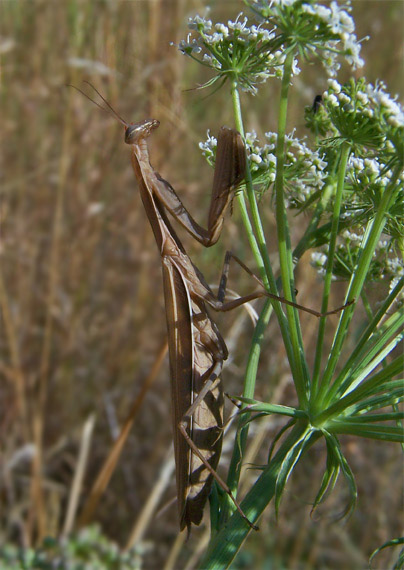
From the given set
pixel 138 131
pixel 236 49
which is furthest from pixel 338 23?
pixel 138 131

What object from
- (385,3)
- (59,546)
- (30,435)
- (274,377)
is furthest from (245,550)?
(385,3)

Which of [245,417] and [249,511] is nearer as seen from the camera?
[249,511]

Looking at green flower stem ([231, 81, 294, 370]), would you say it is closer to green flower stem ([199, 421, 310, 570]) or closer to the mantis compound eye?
green flower stem ([199, 421, 310, 570])

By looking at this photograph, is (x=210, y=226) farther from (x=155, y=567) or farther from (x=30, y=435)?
(x=155, y=567)

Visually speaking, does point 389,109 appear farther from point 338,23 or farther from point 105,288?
point 105,288

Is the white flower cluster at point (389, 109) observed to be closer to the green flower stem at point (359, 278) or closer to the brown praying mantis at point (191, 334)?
the green flower stem at point (359, 278)

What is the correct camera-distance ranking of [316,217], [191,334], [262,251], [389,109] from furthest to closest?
[191,334] → [316,217] → [262,251] → [389,109]
